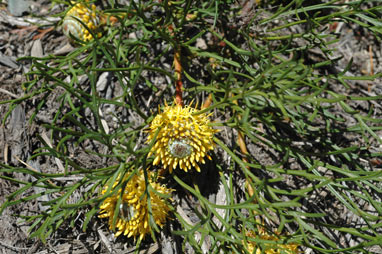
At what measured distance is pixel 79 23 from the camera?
1582 millimetres

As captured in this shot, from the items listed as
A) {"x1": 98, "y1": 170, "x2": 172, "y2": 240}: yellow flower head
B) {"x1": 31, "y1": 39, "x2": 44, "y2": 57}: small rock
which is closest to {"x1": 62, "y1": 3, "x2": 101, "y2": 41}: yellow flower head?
{"x1": 31, "y1": 39, "x2": 44, "y2": 57}: small rock

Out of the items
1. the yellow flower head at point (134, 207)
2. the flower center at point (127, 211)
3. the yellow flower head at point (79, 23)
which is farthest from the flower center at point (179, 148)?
the yellow flower head at point (79, 23)

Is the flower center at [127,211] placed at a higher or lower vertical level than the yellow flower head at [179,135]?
lower

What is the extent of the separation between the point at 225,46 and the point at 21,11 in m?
1.15

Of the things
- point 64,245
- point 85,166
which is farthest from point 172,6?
point 64,245

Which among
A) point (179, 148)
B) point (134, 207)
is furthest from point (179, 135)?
point (134, 207)

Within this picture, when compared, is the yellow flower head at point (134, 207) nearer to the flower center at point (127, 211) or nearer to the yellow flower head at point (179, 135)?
the flower center at point (127, 211)

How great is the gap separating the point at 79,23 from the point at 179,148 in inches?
33.7

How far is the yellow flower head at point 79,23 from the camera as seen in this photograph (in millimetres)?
1586

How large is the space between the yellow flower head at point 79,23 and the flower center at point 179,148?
30.3 inches

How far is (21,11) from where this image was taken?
182 cm

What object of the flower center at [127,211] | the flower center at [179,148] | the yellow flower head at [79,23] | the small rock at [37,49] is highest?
the yellow flower head at [79,23]

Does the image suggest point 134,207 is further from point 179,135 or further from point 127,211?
point 179,135

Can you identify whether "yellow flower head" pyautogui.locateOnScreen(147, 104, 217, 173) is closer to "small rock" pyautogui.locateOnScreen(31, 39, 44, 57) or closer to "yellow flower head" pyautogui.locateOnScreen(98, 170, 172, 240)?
"yellow flower head" pyautogui.locateOnScreen(98, 170, 172, 240)
